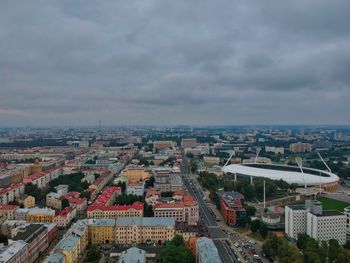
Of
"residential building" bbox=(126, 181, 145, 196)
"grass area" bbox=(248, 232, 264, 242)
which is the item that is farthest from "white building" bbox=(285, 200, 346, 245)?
"residential building" bbox=(126, 181, 145, 196)

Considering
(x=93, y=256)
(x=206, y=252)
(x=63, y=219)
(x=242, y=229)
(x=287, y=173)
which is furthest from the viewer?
(x=287, y=173)

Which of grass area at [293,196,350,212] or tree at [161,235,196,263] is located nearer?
tree at [161,235,196,263]

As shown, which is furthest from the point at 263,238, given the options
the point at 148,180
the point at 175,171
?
the point at 175,171

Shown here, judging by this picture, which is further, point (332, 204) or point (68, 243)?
point (332, 204)

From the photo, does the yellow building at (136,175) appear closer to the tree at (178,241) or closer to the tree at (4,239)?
the tree at (4,239)

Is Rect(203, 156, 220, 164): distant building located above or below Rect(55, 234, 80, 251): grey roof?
below

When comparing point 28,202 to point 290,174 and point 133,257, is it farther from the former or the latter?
point 290,174

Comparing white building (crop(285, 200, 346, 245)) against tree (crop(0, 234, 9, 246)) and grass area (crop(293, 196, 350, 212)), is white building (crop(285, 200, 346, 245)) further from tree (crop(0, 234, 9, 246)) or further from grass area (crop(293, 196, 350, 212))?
tree (crop(0, 234, 9, 246))

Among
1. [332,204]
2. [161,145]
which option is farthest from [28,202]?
[161,145]
